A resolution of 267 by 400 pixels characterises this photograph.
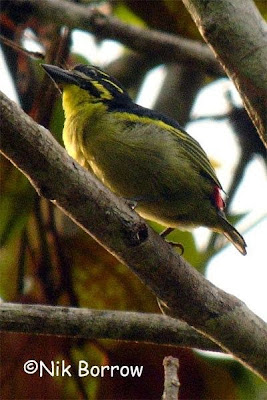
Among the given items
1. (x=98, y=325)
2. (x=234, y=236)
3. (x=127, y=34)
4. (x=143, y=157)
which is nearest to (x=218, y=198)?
(x=234, y=236)

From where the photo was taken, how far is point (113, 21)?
4805 mm

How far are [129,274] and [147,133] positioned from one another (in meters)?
0.94

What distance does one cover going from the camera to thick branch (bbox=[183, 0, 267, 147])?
9.16 ft

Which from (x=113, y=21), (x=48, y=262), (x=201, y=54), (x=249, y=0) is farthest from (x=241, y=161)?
(x=249, y=0)

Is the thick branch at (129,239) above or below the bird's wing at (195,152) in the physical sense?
below

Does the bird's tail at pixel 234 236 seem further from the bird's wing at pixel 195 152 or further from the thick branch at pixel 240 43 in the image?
the thick branch at pixel 240 43

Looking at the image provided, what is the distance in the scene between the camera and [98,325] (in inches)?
115

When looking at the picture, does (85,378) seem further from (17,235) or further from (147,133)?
(147,133)

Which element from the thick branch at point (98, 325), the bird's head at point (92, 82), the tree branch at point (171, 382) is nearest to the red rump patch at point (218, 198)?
the bird's head at point (92, 82)

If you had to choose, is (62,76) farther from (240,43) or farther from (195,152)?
(240,43)

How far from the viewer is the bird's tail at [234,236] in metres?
3.76

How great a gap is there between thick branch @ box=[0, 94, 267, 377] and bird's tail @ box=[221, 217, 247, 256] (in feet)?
2.67

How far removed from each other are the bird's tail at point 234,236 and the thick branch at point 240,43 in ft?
3.22

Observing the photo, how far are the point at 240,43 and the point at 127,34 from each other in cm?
213
